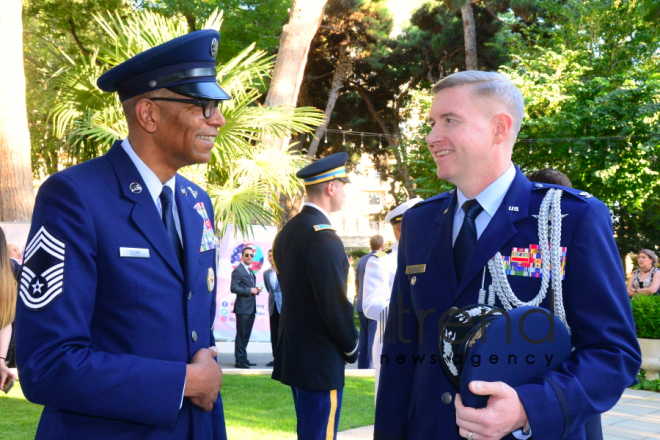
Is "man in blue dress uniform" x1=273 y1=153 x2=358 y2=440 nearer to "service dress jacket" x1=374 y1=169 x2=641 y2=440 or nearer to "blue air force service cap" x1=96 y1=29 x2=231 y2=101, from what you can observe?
"service dress jacket" x1=374 y1=169 x2=641 y2=440

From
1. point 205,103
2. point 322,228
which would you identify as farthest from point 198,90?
point 322,228

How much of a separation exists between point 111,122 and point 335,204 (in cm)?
474

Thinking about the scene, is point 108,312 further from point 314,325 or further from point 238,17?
point 238,17

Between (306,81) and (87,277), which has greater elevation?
(306,81)

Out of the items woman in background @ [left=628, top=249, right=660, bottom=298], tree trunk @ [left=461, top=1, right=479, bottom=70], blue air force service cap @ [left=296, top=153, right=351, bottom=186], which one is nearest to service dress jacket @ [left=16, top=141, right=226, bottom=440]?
blue air force service cap @ [left=296, top=153, right=351, bottom=186]

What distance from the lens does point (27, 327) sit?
172cm

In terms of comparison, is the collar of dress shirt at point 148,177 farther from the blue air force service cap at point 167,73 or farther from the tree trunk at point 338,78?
the tree trunk at point 338,78

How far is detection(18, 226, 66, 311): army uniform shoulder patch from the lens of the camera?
1726 mm

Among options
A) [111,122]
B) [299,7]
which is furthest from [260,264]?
[299,7]

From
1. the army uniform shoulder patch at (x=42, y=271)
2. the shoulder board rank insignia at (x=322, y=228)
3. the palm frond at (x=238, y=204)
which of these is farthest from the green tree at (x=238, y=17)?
the army uniform shoulder patch at (x=42, y=271)

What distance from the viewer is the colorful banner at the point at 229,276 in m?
11.4

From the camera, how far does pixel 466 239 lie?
2145mm

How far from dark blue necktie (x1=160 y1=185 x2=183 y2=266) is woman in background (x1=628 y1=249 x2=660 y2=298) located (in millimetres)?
9994

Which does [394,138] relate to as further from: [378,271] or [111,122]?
[378,271]
